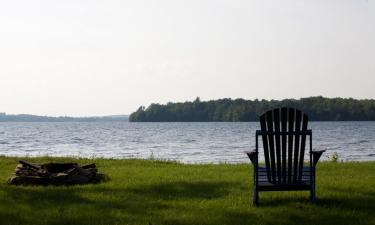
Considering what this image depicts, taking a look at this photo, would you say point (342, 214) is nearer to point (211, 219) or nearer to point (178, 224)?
point (211, 219)

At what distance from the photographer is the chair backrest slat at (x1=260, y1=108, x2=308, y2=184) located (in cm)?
794

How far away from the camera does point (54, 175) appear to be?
10531 millimetres

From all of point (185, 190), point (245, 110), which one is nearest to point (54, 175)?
point (185, 190)

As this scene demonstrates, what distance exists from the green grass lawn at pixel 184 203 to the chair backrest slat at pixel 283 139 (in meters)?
0.52

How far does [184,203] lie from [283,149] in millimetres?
1730

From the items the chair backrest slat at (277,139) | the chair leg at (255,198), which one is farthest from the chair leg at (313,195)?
the chair leg at (255,198)

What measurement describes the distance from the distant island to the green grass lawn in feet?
325

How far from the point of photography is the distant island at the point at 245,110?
406ft

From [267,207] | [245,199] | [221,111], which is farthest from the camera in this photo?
[221,111]

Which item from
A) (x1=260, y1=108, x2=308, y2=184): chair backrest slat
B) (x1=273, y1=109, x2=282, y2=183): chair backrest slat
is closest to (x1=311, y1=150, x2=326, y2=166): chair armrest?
(x1=260, y1=108, x2=308, y2=184): chair backrest slat

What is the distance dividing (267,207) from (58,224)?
3.04 m

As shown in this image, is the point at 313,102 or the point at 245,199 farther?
the point at 313,102

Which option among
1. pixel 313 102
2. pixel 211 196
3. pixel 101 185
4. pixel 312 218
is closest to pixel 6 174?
pixel 101 185

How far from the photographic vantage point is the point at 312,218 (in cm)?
711
